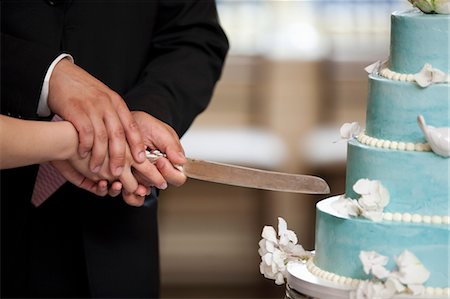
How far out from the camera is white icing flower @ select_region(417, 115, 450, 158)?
1747 millimetres

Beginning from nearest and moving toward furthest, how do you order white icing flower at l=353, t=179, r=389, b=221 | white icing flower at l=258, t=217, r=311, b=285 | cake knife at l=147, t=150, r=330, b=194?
white icing flower at l=353, t=179, r=389, b=221 < white icing flower at l=258, t=217, r=311, b=285 < cake knife at l=147, t=150, r=330, b=194

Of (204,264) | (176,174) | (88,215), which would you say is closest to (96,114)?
(176,174)

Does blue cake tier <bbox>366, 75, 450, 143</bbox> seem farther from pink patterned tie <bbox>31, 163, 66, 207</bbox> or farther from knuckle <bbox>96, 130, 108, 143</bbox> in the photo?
pink patterned tie <bbox>31, 163, 66, 207</bbox>

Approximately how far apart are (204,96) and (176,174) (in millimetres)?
508

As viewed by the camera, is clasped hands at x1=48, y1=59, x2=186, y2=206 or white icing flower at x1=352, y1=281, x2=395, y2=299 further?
clasped hands at x1=48, y1=59, x2=186, y2=206

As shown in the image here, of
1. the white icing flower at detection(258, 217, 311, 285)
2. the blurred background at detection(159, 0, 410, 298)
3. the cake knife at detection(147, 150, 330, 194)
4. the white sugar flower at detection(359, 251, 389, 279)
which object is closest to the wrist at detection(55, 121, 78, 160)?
the cake knife at detection(147, 150, 330, 194)

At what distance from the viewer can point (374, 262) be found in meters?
1.70

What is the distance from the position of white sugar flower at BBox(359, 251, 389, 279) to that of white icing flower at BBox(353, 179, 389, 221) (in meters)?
0.10

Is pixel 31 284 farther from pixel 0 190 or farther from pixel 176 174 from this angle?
pixel 176 174

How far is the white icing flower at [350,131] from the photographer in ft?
6.37

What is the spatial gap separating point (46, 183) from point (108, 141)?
13.8 inches

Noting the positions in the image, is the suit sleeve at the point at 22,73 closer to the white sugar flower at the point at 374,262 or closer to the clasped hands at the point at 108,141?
the clasped hands at the point at 108,141

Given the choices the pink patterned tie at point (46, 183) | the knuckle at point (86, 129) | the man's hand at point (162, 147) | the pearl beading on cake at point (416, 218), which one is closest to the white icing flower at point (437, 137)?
the pearl beading on cake at point (416, 218)

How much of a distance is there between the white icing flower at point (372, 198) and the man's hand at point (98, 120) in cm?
57
